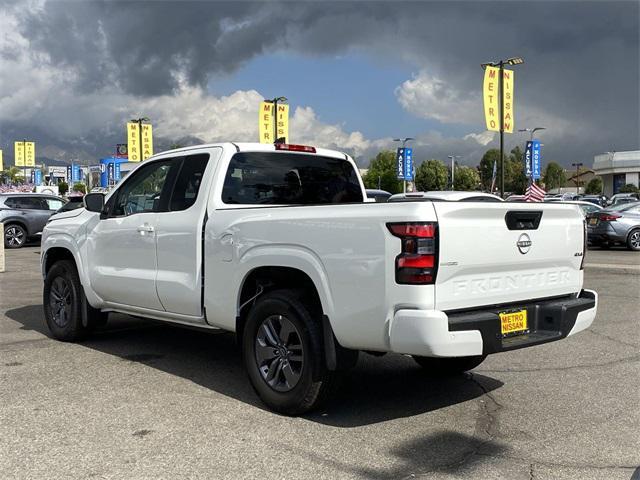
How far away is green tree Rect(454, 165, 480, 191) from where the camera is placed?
122 m

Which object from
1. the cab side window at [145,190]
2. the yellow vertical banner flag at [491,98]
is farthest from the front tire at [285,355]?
the yellow vertical banner flag at [491,98]

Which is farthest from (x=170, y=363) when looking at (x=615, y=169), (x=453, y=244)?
(x=615, y=169)

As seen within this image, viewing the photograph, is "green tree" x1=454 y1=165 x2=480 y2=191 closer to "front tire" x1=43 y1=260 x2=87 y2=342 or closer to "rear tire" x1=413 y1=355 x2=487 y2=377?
"front tire" x1=43 y1=260 x2=87 y2=342

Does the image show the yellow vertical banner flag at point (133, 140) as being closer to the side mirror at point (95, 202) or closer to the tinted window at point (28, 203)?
the tinted window at point (28, 203)

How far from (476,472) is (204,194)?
2.96 meters

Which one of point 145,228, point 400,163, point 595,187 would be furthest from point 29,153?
point 595,187

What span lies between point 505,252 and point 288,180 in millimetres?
2219

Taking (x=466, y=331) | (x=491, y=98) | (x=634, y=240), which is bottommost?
(x=466, y=331)

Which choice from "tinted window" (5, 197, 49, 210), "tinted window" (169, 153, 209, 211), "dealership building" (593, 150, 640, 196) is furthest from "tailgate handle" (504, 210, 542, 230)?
"dealership building" (593, 150, 640, 196)

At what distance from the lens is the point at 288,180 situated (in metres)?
5.75

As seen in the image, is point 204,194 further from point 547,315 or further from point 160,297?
point 547,315

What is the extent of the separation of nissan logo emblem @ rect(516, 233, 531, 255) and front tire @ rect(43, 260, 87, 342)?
14.6ft

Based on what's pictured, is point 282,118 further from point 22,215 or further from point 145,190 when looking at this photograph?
point 145,190

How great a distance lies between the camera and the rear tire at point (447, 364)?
5.51m
